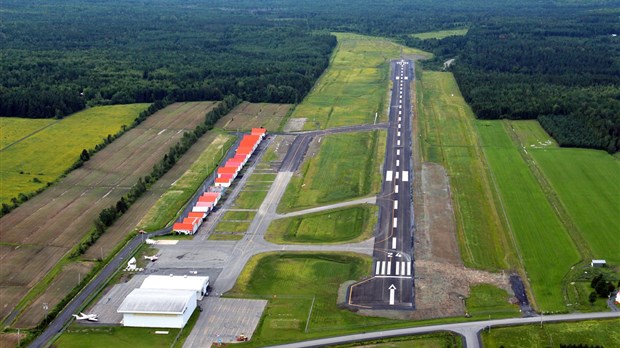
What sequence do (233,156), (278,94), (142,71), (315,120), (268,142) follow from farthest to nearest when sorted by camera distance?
(142,71) → (278,94) → (315,120) → (268,142) → (233,156)

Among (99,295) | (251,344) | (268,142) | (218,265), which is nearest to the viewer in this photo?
(251,344)

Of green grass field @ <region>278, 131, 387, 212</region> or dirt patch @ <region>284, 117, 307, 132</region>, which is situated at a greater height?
green grass field @ <region>278, 131, 387, 212</region>

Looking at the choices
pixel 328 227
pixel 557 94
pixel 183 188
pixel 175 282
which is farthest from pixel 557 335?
pixel 557 94

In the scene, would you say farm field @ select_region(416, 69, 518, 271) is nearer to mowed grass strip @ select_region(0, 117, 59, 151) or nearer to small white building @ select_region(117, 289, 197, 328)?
small white building @ select_region(117, 289, 197, 328)

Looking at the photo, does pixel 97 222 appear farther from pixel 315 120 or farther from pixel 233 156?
pixel 315 120

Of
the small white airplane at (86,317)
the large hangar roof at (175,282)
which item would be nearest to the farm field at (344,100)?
the large hangar roof at (175,282)

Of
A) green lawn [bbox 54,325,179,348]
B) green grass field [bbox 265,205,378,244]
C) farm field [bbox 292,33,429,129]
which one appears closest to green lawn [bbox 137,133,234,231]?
green grass field [bbox 265,205,378,244]

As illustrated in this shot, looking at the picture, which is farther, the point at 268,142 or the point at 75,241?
the point at 268,142

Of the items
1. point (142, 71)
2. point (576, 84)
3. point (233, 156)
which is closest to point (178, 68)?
point (142, 71)
